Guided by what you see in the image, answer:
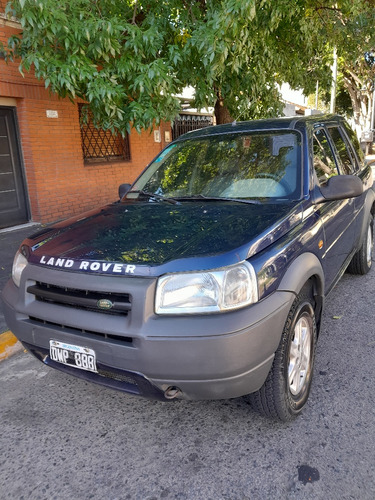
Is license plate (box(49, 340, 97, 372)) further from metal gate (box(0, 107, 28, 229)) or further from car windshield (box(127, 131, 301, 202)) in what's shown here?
metal gate (box(0, 107, 28, 229))

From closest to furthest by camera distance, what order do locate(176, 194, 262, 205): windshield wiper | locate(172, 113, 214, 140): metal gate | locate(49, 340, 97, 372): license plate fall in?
locate(49, 340, 97, 372): license plate < locate(176, 194, 262, 205): windshield wiper < locate(172, 113, 214, 140): metal gate

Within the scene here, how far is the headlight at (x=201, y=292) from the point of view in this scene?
2117mm

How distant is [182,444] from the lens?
2498 millimetres

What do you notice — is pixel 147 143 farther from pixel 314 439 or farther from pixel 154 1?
pixel 314 439

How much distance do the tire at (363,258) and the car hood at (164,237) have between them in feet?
7.91

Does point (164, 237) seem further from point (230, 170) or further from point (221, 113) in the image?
point (221, 113)

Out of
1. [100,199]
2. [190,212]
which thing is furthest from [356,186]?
[100,199]

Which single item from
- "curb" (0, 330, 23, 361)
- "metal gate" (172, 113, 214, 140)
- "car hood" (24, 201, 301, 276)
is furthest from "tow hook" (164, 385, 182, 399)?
"metal gate" (172, 113, 214, 140)

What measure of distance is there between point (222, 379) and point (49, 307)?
104 cm

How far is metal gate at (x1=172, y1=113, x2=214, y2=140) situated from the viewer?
40.8ft

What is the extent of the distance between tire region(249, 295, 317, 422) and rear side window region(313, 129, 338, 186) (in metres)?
1.03

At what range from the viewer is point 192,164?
3557mm

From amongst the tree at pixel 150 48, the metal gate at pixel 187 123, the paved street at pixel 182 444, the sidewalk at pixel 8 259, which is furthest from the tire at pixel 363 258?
the metal gate at pixel 187 123

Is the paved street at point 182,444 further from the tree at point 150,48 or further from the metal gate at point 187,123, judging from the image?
the metal gate at point 187,123
